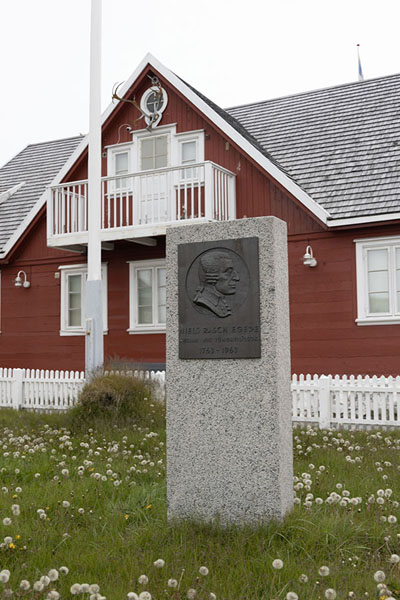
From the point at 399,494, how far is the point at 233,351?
1.99 m

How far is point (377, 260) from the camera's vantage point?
1427 cm

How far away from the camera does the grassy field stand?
3795mm

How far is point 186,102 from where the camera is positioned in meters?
16.4

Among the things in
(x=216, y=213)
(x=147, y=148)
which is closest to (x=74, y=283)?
(x=147, y=148)

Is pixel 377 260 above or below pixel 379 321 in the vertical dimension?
above

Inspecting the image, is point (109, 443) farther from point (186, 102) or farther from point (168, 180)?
point (186, 102)

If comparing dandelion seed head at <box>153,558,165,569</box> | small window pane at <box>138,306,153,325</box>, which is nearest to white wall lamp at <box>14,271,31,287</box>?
small window pane at <box>138,306,153,325</box>

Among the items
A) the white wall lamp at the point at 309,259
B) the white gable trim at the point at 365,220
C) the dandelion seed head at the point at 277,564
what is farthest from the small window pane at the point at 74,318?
the dandelion seed head at the point at 277,564

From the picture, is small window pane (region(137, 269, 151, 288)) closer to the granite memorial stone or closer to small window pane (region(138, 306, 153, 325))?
small window pane (region(138, 306, 153, 325))

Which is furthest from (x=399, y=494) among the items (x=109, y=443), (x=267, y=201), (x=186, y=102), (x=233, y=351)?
(x=186, y=102)

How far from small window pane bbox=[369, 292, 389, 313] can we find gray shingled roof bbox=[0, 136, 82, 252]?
9.99 metres

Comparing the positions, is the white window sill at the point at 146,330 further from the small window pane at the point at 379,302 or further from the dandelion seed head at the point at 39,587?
the dandelion seed head at the point at 39,587

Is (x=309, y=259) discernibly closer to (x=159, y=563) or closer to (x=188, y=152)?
(x=188, y=152)

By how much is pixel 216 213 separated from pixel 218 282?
389 inches
